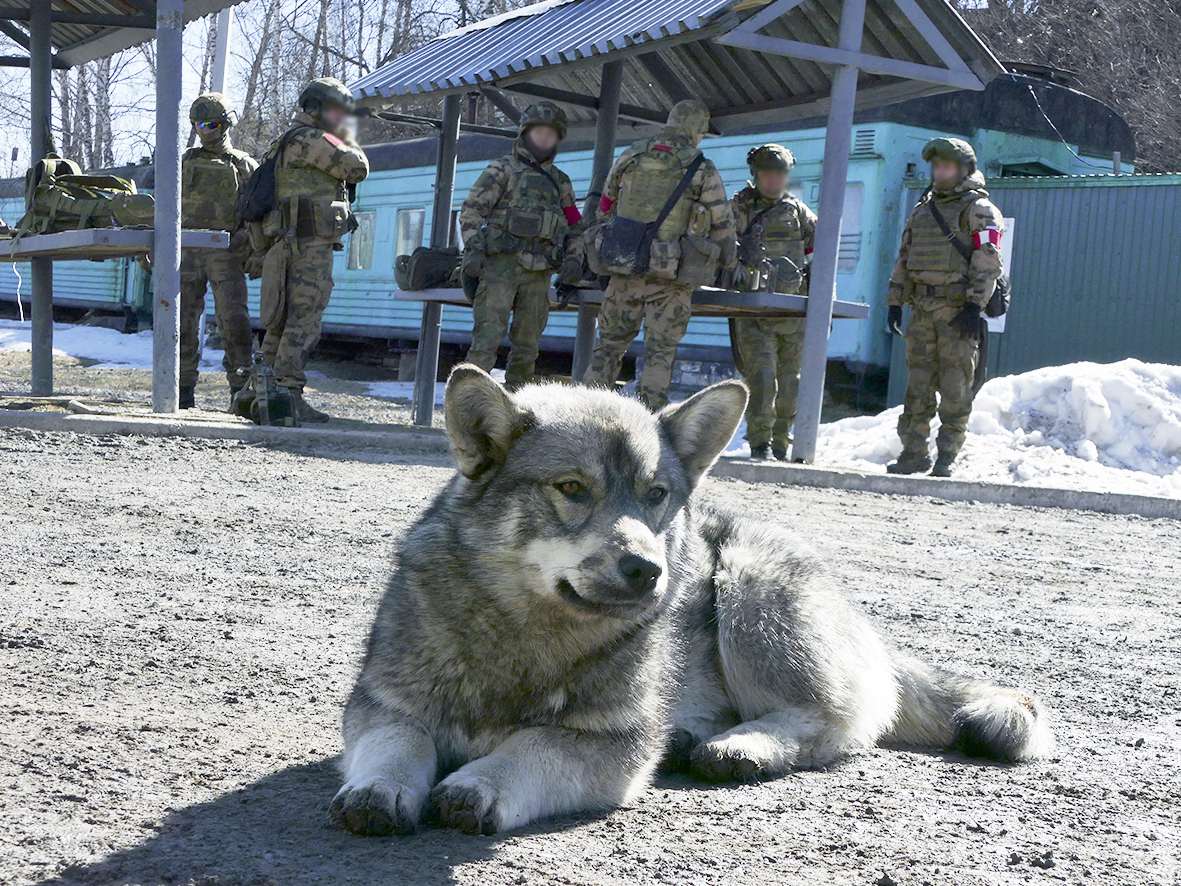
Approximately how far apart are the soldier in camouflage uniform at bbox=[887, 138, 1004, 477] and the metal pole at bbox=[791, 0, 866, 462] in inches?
28.1

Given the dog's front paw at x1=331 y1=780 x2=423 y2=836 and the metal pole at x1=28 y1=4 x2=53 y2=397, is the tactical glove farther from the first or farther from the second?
the dog's front paw at x1=331 y1=780 x2=423 y2=836

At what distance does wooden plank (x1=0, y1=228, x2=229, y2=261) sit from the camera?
9.18 meters

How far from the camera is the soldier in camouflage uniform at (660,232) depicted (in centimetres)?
910

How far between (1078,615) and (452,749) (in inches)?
145

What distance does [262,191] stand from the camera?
9.73m

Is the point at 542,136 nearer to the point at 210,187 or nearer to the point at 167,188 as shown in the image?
the point at 167,188

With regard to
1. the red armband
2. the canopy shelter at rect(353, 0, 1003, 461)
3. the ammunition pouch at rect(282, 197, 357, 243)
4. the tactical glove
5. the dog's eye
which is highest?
the canopy shelter at rect(353, 0, 1003, 461)

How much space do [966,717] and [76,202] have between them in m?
9.13

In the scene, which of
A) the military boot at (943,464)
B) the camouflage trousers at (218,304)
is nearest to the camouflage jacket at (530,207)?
the camouflage trousers at (218,304)

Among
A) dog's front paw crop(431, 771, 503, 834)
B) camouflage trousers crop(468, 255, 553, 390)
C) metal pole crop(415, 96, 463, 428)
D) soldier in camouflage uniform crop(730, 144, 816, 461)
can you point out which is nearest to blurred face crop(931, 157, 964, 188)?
soldier in camouflage uniform crop(730, 144, 816, 461)

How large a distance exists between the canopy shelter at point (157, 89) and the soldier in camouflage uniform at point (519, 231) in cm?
227

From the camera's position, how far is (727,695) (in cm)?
344

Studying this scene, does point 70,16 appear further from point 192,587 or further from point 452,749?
point 452,749

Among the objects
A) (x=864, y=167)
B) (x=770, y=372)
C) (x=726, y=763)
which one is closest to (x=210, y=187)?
(x=770, y=372)
